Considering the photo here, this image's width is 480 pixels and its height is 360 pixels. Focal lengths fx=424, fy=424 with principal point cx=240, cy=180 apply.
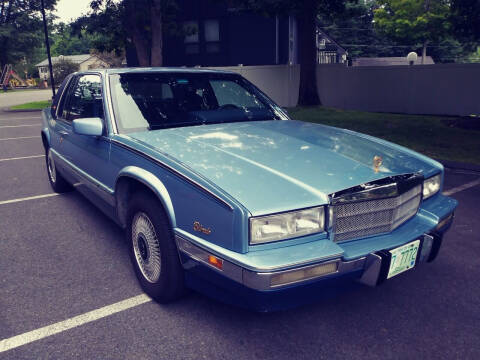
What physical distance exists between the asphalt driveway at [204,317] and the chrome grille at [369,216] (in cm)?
36

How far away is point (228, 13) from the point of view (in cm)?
2336

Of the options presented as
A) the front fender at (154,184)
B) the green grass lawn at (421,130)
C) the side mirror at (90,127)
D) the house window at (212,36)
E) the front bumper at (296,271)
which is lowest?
the green grass lawn at (421,130)

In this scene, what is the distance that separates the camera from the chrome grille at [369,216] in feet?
7.94

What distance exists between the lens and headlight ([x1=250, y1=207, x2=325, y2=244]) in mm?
2230

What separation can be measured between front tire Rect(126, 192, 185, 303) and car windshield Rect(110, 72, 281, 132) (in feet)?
2.48

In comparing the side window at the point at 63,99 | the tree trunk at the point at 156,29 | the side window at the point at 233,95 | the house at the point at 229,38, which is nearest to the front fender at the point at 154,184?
the side window at the point at 233,95

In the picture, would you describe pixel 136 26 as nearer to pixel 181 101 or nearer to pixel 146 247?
pixel 181 101

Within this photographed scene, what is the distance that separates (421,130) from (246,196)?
9487 mm

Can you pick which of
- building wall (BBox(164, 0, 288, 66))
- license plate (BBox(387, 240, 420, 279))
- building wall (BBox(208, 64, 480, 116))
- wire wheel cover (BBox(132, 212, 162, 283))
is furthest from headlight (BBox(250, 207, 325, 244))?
building wall (BBox(164, 0, 288, 66))

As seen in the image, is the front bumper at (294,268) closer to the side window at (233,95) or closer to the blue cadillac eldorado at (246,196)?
the blue cadillac eldorado at (246,196)

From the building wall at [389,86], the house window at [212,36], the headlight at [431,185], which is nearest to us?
the headlight at [431,185]

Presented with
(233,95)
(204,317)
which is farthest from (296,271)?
(233,95)

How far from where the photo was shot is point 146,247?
296 cm

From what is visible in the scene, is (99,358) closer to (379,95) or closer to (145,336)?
(145,336)
